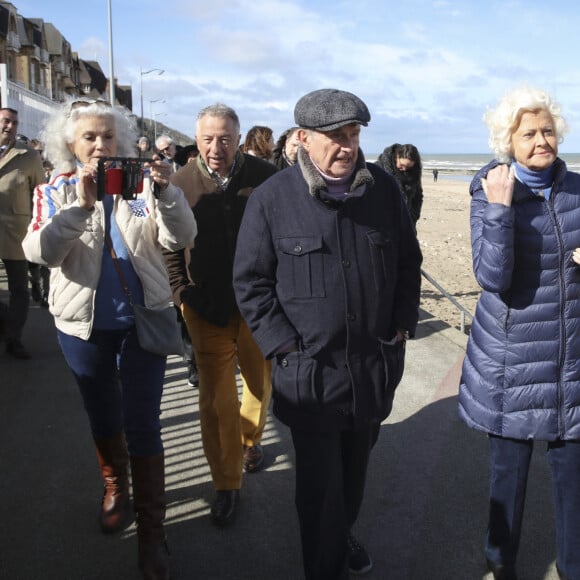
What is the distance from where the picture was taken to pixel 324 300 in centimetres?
275

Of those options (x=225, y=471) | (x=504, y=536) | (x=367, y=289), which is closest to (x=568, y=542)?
(x=504, y=536)

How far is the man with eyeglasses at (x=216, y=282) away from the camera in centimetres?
369

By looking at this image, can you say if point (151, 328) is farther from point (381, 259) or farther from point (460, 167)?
point (460, 167)

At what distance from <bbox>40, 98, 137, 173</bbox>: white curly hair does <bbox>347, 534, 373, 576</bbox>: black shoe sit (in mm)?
2088

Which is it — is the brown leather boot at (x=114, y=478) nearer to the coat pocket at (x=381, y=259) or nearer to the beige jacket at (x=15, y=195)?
the coat pocket at (x=381, y=259)

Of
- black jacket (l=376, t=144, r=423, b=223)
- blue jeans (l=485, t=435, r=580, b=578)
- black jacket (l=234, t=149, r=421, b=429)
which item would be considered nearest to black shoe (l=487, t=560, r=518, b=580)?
blue jeans (l=485, t=435, r=580, b=578)

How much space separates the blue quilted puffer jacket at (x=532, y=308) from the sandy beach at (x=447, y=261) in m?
5.12

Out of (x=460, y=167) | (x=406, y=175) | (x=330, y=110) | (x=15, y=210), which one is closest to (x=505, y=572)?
(x=330, y=110)

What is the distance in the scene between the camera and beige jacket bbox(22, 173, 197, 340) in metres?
3.08

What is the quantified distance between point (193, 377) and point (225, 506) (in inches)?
86.2

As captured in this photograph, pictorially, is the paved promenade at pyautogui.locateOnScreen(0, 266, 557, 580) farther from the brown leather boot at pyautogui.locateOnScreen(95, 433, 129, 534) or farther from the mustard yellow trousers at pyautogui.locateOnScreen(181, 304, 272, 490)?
the mustard yellow trousers at pyautogui.locateOnScreen(181, 304, 272, 490)

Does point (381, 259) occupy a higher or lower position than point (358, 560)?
higher

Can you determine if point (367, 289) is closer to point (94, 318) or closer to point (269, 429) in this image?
point (94, 318)

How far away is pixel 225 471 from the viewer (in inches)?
145
